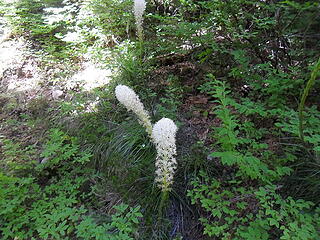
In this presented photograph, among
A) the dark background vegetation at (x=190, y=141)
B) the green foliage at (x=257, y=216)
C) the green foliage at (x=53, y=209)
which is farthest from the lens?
the green foliage at (x=53, y=209)

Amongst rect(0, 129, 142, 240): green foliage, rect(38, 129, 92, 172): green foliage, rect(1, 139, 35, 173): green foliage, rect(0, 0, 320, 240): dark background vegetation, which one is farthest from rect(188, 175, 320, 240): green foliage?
rect(1, 139, 35, 173): green foliage

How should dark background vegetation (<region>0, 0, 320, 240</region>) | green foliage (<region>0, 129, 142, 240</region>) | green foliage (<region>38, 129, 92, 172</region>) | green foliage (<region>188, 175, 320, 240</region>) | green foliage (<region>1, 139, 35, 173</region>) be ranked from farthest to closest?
1. green foliage (<region>1, 139, 35, 173</region>)
2. green foliage (<region>38, 129, 92, 172</region>)
3. green foliage (<region>0, 129, 142, 240</region>)
4. dark background vegetation (<region>0, 0, 320, 240</region>)
5. green foliage (<region>188, 175, 320, 240</region>)

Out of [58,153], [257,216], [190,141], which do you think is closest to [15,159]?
[58,153]

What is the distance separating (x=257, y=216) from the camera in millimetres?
1813

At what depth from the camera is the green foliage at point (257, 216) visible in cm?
167

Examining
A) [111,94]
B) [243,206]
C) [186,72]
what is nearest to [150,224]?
[243,206]

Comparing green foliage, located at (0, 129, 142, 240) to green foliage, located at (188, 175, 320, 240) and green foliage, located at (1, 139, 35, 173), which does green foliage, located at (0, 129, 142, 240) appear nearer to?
green foliage, located at (1, 139, 35, 173)

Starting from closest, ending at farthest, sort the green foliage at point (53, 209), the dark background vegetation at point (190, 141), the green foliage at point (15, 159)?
the dark background vegetation at point (190, 141) < the green foliage at point (53, 209) < the green foliage at point (15, 159)

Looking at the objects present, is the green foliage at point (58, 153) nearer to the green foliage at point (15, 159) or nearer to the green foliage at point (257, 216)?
the green foliage at point (15, 159)

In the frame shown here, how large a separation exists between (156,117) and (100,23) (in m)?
2.72

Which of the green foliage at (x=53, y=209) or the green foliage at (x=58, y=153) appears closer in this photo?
the green foliage at (x=53, y=209)

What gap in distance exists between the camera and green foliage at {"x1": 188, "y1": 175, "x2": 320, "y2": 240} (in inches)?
65.7

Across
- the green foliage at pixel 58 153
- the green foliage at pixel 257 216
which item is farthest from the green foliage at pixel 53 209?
the green foliage at pixel 257 216

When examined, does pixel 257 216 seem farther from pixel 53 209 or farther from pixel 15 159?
pixel 15 159
